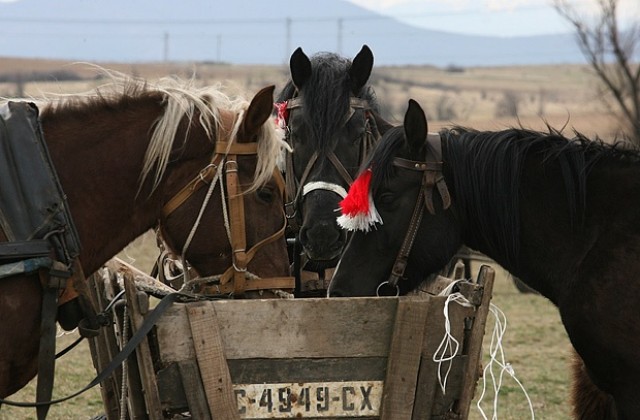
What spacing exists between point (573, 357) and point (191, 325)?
189cm

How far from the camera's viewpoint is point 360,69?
490 centimetres

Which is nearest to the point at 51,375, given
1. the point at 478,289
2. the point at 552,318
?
the point at 478,289

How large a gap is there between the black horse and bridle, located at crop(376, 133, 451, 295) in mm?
451

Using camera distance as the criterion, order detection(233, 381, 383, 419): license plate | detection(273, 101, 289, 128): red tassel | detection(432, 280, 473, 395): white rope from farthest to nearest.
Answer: detection(273, 101, 289, 128): red tassel < detection(432, 280, 473, 395): white rope < detection(233, 381, 383, 419): license plate

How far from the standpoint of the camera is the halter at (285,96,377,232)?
4.36 m

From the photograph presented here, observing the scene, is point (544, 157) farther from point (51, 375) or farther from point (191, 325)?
point (51, 375)

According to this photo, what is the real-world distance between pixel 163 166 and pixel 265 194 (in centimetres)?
44

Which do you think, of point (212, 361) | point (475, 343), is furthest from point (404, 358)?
point (212, 361)

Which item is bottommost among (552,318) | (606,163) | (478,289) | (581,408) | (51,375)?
(552,318)

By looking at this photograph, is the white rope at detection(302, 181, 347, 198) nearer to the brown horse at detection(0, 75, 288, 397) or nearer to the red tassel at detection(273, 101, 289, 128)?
the red tassel at detection(273, 101, 289, 128)

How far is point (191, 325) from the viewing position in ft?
11.0

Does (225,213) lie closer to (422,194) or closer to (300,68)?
(422,194)

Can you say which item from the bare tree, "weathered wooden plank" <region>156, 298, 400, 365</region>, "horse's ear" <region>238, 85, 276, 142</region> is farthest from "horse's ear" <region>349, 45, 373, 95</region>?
the bare tree

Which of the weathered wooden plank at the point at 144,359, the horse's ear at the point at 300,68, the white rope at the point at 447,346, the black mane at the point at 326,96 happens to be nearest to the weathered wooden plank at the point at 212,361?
the weathered wooden plank at the point at 144,359
